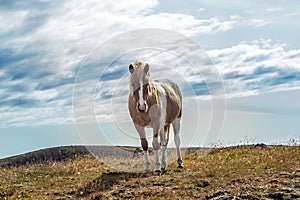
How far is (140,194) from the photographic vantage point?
13883 millimetres

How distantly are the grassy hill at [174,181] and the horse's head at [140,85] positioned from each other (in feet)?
8.61

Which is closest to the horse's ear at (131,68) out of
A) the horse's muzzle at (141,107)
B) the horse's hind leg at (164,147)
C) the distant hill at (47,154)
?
the horse's muzzle at (141,107)

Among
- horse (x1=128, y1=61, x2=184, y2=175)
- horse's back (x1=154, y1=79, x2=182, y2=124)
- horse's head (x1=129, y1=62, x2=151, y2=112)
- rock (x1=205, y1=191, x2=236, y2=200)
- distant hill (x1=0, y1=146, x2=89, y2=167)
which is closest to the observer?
rock (x1=205, y1=191, x2=236, y2=200)

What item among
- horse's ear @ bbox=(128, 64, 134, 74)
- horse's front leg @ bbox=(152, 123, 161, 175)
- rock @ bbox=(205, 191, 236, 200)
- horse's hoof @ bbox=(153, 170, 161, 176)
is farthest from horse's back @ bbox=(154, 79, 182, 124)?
rock @ bbox=(205, 191, 236, 200)

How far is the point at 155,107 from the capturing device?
684 inches

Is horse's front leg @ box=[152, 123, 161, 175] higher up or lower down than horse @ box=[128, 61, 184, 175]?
lower down

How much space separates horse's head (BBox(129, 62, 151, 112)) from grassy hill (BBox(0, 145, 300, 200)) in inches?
103

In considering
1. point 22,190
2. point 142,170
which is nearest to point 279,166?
point 142,170

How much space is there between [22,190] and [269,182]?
8931mm

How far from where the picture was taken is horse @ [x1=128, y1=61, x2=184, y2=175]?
1622 centimetres

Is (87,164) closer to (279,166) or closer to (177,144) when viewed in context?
(177,144)

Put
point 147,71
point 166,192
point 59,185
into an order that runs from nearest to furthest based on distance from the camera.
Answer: point 166,192, point 147,71, point 59,185

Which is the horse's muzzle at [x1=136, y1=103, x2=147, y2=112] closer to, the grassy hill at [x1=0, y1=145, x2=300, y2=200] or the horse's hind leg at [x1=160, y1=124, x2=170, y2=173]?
the grassy hill at [x1=0, y1=145, x2=300, y2=200]

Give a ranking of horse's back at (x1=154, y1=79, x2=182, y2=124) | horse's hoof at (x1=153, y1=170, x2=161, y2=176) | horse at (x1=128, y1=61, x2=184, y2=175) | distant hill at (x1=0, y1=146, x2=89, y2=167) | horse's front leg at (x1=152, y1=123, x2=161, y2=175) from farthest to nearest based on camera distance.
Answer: distant hill at (x1=0, y1=146, x2=89, y2=167) → horse's back at (x1=154, y1=79, x2=182, y2=124) → horse's front leg at (x1=152, y1=123, x2=161, y2=175) → horse's hoof at (x1=153, y1=170, x2=161, y2=176) → horse at (x1=128, y1=61, x2=184, y2=175)
